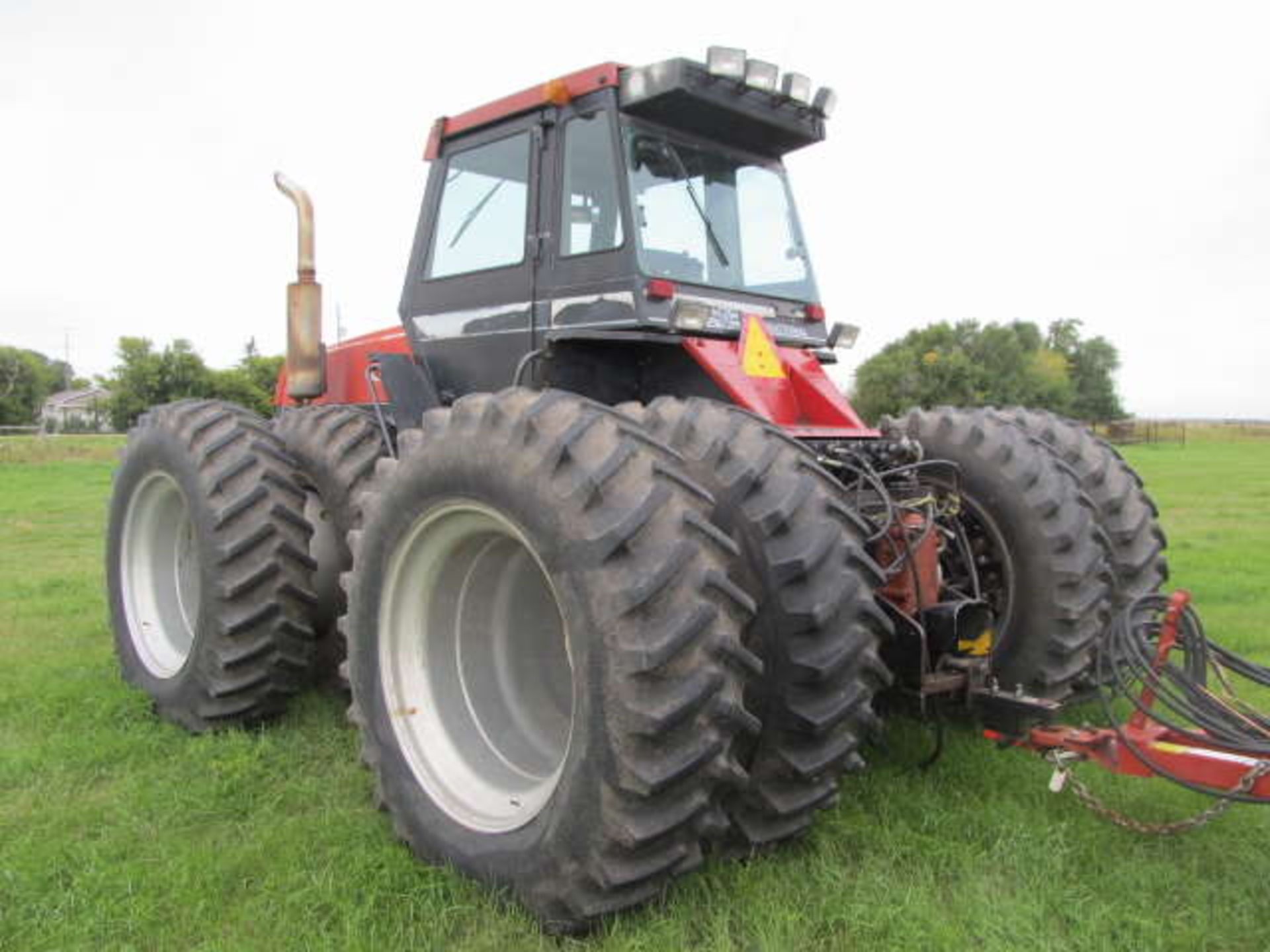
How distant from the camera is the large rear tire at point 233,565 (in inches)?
173

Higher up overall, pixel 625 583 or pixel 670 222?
pixel 670 222

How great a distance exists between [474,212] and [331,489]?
1.52m

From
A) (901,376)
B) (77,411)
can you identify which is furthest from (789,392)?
(77,411)

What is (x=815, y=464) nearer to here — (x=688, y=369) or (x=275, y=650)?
(x=688, y=369)

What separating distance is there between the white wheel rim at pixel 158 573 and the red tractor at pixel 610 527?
2 centimetres

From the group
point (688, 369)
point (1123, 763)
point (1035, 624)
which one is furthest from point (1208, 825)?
point (688, 369)

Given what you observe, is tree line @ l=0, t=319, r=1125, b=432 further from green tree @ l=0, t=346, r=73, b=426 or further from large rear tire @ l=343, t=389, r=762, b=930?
large rear tire @ l=343, t=389, r=762, b=930

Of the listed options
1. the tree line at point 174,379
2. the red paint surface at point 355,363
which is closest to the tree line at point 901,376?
the tree line at point 174,379

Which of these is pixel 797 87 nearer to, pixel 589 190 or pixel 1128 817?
pixel 589 190

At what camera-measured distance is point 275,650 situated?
14.6ft

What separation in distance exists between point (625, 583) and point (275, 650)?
2.52m

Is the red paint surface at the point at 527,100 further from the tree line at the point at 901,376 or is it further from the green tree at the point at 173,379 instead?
the green tree at the point at 173,379

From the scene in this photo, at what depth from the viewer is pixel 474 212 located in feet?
15.7

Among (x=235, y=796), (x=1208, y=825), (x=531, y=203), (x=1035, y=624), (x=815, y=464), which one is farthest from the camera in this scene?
(x=531, y=203)
